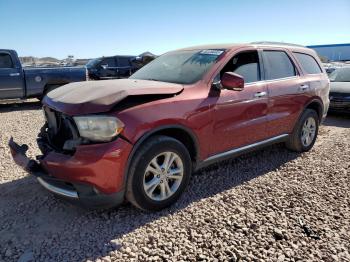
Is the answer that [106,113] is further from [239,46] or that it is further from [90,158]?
[239,46]

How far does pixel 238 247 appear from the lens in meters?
2.99

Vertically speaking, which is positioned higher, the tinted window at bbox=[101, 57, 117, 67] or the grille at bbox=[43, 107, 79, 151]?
the tinted window at bbox=[101, 57, 117, 67]

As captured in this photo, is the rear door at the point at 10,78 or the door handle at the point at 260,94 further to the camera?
the rear door at the point at 10,78

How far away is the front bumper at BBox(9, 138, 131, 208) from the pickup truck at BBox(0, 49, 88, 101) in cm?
797

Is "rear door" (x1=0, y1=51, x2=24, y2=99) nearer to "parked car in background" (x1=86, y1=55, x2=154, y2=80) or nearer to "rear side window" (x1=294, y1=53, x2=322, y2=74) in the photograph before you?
"parked car in background" (x1=86, y1=55, x2=154, y2=80)

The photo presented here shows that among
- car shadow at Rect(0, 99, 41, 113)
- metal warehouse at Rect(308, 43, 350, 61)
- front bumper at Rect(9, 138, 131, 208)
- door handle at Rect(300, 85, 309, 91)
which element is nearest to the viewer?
front bumper at Rect(9, 138, 131, 208)

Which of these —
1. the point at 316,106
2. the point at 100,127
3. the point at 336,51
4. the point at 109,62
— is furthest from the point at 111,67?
the point at 336,51

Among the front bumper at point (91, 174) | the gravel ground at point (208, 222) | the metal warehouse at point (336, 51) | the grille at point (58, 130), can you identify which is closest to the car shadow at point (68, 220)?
the gravel ground at point (208, 222)

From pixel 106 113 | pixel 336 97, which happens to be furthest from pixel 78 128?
pixel 336 97

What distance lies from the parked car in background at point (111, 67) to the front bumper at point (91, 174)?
1332 cm

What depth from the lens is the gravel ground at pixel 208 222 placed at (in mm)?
2932

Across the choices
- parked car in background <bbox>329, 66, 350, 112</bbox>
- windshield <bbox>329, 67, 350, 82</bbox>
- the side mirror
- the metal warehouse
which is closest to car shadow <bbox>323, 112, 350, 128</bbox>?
parked car in background <bbox>329, 66, 350, 112</bbox>

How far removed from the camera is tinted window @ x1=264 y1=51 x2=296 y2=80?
4801 millimetres

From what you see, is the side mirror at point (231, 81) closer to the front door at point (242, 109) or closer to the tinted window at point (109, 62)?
the front door at point (242, 109)
